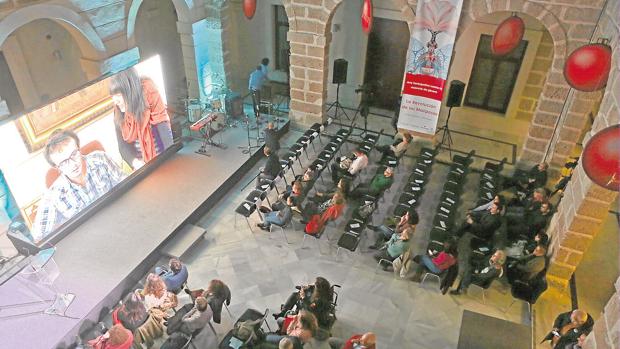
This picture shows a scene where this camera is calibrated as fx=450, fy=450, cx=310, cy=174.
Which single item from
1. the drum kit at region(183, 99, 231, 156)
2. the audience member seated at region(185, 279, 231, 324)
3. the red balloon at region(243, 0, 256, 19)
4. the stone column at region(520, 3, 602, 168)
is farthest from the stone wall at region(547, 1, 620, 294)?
the drum kit at region(183, 99, 231, 156)

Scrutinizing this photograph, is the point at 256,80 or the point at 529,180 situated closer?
the point at 529,180

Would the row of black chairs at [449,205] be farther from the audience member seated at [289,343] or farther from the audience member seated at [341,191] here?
the audience member seated at [289,343]

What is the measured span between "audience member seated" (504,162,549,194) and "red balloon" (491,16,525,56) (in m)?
2.69

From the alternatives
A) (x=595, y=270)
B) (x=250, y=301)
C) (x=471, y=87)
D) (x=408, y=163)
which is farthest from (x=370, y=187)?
(x=471, y=87)

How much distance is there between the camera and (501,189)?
1037 centimetres

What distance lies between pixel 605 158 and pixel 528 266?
3.25 metres

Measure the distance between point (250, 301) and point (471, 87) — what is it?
8970mm

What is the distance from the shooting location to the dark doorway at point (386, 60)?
42.3ft

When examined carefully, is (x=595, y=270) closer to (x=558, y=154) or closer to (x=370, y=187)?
(x=558, y=154)

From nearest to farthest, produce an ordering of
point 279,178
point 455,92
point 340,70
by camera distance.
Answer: point 279,178
point 455,92
point 340,70

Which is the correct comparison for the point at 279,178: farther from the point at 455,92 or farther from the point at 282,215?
the point at 455,92

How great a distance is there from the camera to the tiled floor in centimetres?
757

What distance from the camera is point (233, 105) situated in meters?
12.7

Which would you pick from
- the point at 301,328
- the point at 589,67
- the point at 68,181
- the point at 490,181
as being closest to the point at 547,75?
the point at 490,181
